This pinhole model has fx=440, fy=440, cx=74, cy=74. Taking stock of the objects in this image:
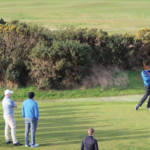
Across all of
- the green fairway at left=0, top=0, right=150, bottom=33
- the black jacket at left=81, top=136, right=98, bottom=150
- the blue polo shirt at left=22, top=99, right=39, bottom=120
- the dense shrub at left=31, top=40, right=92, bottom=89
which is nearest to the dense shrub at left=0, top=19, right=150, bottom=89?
the dense shrub at left=31, top=40, right=92, bottom=89

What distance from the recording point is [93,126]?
14.2 metres

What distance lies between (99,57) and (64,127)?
44.9ft

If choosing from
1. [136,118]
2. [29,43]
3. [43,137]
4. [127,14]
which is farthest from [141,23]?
[43,137]

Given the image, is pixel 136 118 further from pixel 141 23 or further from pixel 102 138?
pixel 141 23

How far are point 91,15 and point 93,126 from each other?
4151 cm

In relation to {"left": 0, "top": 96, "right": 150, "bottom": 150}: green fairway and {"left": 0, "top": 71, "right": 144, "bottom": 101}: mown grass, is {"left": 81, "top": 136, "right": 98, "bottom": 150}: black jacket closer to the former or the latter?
{"left": 0, "top": 96, "right": 150, "bottom": 150}: green fairway

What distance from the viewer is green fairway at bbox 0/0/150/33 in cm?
4481

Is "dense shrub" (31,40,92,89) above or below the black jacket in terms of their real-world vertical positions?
above

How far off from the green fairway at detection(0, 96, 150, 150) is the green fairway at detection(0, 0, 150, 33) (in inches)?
932

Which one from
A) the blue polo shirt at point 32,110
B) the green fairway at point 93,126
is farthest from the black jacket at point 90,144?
the blue polo shirt at point 32,110

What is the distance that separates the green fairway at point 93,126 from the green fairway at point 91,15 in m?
23.7

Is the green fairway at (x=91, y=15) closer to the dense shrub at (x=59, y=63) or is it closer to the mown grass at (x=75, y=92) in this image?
the dense shrub at (x=59, y=63)

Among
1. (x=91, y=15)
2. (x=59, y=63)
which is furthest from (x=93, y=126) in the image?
(x=91, y=15)

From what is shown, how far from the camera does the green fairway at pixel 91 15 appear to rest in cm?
4481
